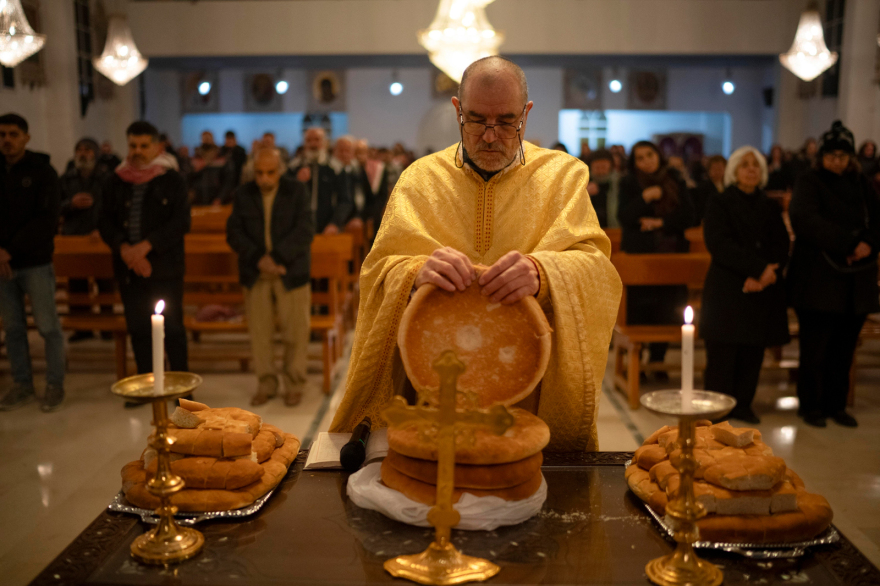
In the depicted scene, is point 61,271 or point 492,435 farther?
point 61,271

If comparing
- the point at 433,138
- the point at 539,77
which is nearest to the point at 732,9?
the point at 433,138

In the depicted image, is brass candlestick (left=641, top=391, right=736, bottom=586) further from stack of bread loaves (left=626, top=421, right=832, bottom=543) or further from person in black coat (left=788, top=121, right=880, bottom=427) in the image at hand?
person in black coat (left=788, top=121, right=880, bottom=427)

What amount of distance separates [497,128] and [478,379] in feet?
2.39

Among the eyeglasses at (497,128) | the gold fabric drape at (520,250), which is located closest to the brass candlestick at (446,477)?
the gold fabric drape at (520,250)

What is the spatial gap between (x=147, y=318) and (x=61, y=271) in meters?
1.19

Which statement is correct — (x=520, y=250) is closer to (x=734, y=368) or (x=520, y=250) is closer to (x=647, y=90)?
(x=734, y=368)

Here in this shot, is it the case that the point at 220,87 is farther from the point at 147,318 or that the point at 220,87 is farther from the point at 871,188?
the point at 871,188

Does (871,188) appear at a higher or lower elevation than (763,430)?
higher

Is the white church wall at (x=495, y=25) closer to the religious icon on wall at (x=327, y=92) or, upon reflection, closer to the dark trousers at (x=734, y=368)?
the dark trousers at (x=734, y=368)

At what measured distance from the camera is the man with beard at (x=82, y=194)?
300 inches

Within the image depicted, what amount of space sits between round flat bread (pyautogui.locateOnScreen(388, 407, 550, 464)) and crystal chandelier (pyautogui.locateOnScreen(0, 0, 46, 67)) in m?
4.57

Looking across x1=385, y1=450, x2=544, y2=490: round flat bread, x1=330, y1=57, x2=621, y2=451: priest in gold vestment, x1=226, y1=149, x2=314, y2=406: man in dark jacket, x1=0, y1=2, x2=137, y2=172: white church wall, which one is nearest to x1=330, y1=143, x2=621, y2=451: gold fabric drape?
x1=330, y1=57, x2=621, y2=451: priest in gold vestment

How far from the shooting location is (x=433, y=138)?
18.0 meters

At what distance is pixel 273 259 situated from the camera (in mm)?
5293
